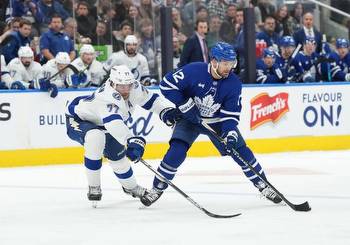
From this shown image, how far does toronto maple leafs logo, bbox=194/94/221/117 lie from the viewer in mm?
6777

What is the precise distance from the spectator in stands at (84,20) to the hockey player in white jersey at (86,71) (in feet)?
1.51

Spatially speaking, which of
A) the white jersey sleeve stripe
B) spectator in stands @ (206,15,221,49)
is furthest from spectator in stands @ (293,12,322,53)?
the white jersey sleeve stripe

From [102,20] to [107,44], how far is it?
0.26m

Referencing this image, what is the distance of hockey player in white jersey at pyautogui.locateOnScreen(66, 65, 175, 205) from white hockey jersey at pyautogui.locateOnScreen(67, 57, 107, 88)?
3.50 metres

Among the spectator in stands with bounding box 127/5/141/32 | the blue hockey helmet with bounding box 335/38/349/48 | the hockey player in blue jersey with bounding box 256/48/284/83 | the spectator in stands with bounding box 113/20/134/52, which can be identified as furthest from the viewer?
the blue hockey helmet with bounding box 335/38/349/48

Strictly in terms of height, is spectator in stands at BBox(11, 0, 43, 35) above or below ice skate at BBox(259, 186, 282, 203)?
above

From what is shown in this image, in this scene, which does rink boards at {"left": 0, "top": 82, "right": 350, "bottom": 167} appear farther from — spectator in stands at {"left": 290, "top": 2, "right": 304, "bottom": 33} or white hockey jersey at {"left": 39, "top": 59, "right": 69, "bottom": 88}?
spectator in stands at {"left": 290, "top": 2, "right": 304, "bottom": 33}

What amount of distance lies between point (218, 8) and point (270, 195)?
5.40 metres

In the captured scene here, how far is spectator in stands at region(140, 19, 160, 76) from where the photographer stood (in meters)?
11.3

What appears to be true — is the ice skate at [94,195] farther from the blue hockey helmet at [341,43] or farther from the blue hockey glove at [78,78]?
the blue hockey helmet at [341,43]

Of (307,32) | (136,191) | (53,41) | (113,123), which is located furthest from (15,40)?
(113,123)

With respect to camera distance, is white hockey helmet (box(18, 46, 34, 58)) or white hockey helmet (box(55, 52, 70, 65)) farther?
white hockey helmet (box(55, 52, 70, 65))

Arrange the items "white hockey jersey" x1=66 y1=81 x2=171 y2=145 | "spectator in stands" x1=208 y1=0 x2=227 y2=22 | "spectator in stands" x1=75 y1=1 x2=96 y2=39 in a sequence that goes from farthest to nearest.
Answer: "spectator in stands" x1=208 y1=0 x2=227 y2=22
"spectator in stands" x1=75 y1=1 x2=96 y2=39
"white hockey jersey" x1=66 y1=81 x2=171 y2=145

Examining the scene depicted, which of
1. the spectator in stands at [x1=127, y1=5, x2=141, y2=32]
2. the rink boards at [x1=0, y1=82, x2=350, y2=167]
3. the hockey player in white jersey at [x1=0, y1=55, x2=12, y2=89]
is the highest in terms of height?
the spectator in stands at [x1=127, y1=5, x2=141, y2=32]
